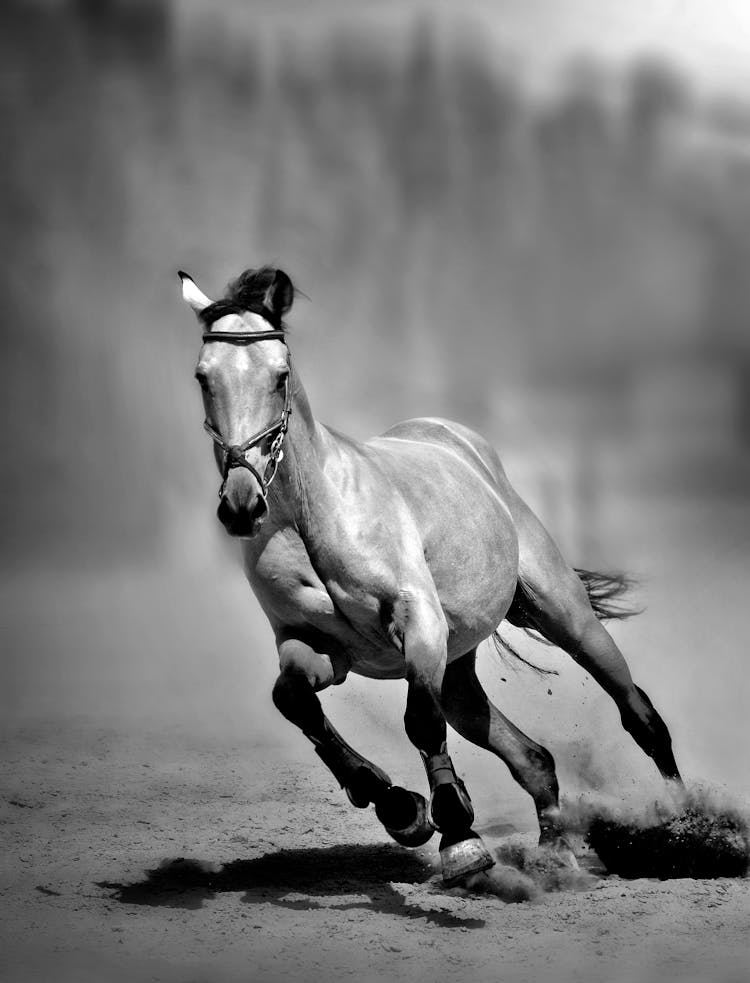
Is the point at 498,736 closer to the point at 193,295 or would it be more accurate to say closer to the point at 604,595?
the point at 604,595

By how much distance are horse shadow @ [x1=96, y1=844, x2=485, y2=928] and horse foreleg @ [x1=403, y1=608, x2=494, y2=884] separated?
0.35 metres

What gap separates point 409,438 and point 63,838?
2314 mm

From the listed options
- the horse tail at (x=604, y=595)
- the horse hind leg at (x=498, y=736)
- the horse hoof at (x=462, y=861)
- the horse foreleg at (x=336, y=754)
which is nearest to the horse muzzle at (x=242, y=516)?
the horse foreleg at (x=336, y=754)

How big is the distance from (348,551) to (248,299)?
0.85 meters

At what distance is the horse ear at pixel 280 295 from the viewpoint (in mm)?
4227

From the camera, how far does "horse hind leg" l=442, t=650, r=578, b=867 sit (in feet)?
17.4

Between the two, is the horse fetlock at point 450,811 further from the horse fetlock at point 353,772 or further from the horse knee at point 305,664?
the horse knee at point 305,664

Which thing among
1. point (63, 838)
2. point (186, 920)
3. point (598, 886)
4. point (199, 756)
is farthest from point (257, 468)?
point (199, 756)

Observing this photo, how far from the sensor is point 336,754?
4.34 meters

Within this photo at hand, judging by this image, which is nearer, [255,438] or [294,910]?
[255,438]

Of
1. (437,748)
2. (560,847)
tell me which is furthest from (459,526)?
(560,847)

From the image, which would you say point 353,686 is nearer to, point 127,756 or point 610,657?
point 127,756

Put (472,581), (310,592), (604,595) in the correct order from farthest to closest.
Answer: (604,595), (472,581), (310,592)

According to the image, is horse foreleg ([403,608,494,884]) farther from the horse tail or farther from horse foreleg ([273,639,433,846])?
the horse tail
